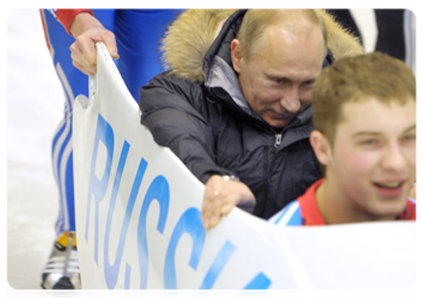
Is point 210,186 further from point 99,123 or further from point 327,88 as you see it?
point 99,123

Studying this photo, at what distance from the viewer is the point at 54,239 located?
8.45 feet

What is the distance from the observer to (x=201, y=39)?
68.9 inches

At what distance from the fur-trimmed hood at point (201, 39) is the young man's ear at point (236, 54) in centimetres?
4

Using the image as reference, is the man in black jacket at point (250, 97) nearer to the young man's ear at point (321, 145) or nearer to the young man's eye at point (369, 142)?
the young man's ear at point (321, 145)

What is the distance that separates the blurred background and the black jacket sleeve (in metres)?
1.06

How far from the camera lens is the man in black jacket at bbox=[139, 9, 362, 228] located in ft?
4.90

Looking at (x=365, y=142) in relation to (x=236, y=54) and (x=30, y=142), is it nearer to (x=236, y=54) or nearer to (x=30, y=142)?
(x=236, y=54)

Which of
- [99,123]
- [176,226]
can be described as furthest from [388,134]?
[99,123]

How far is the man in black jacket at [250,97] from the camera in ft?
4.90

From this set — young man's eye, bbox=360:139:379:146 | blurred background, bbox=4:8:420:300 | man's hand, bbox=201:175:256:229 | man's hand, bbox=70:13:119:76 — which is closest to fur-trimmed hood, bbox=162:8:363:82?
man's hand, bbox=70:13:119:76

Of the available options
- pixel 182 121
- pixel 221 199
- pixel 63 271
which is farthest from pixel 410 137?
pixel 63 271

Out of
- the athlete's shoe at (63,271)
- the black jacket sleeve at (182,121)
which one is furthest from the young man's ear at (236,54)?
the athlete's shoe at (63,271)

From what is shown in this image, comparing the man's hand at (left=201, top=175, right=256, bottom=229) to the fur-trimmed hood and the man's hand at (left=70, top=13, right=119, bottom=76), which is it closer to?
the fur-trimmed hood

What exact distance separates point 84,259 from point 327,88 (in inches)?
39.4
